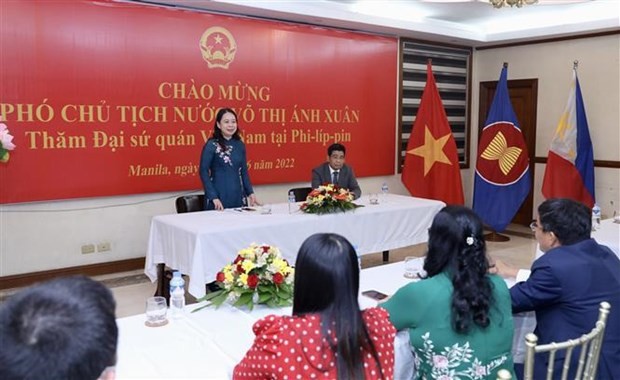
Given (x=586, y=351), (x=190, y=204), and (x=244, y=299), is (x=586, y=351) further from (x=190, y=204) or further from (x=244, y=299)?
(x=190, y=204)

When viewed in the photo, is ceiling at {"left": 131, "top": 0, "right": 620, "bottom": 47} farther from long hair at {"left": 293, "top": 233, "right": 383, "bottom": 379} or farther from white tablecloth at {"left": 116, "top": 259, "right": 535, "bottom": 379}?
long hair at {"left": 293, "top": 233, "right": 383, "bottom": 379}

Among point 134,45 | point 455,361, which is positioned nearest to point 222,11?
point 134,45

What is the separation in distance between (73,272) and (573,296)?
13.6 feet

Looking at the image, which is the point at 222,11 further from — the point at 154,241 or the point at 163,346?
the point at 163,346

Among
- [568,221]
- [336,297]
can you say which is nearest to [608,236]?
[568,221]

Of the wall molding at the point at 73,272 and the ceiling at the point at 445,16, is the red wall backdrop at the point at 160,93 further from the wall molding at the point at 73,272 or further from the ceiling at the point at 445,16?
the wall molding at the point at 73,272

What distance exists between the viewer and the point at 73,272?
4.80m

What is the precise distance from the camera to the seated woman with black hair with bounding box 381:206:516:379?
1.68 meters

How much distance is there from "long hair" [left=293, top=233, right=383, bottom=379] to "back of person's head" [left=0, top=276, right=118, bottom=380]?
0.61 meters

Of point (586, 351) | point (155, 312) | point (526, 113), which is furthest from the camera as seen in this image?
point (526, 113)

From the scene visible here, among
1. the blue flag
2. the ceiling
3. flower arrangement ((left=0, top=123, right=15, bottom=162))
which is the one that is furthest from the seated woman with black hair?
the blue flag

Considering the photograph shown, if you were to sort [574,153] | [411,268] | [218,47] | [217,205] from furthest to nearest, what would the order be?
1. [574,153]
2. [218,47]
3. [217,205]
4. [411,268]

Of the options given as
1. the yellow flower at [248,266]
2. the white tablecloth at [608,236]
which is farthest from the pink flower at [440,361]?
the white tablecloth at [608,236]

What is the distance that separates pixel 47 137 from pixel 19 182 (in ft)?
1.36
